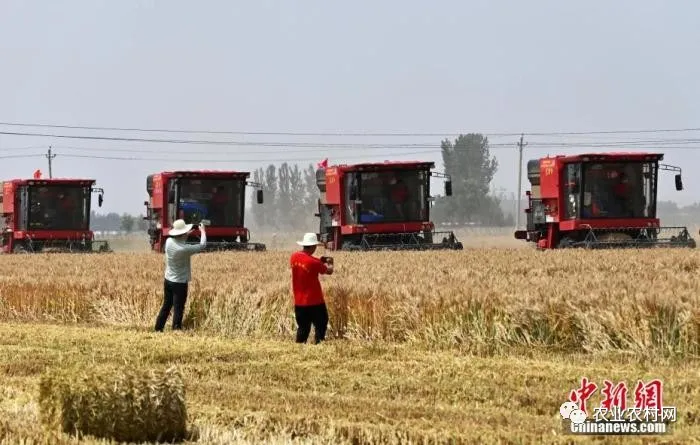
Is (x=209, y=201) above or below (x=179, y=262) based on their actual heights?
above

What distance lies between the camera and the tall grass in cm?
1182

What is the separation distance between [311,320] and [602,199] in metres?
16.4

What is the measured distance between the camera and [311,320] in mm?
13508

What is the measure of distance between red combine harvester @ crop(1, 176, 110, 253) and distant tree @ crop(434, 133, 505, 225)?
5574 cm

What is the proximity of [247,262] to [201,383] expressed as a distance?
551 inches

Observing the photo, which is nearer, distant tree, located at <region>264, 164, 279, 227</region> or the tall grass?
the tall grass

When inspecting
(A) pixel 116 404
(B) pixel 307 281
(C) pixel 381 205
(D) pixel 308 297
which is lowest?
(A) pixel 116 404

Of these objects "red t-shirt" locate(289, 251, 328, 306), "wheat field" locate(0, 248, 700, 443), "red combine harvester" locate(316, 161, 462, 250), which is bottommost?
"wheat field" locate(0, 248, 700, 443)

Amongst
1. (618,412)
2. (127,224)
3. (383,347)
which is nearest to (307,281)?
(383,347)

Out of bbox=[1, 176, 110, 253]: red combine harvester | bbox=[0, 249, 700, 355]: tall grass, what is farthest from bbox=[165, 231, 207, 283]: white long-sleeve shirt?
bbox=[1, 176, 110, 253]: red combine harvester

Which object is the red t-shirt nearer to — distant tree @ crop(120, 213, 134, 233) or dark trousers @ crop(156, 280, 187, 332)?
dark trousers @ crop(156, 280, 187, 332)

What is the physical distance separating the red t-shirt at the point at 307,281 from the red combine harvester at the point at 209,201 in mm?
20170

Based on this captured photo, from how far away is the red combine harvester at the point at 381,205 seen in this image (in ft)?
103

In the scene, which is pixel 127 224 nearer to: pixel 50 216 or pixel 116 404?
pixel 50 216
